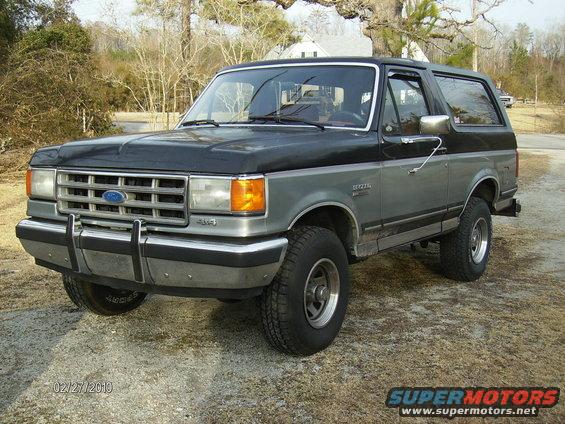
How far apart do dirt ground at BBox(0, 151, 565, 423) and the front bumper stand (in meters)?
0.56

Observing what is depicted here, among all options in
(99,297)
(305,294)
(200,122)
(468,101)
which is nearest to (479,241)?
(468,101)

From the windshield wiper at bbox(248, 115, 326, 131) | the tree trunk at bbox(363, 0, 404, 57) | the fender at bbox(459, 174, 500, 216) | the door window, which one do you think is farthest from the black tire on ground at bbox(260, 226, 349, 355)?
the tree trunk at bbox(363, 0, 404, 57)

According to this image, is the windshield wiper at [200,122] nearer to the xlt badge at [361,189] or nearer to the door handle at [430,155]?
the xlt badge at [361,189]

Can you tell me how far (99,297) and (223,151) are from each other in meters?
1.83

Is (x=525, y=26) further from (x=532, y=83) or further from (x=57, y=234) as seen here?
(x=57, y=234)

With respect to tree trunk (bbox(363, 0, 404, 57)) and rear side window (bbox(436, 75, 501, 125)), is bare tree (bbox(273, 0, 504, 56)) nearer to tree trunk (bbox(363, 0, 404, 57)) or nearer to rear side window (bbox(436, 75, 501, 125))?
tree trunk (bbox(363, 0, 404, 57))

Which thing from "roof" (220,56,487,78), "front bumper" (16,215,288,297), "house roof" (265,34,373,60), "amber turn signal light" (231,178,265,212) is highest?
"house roof" (265,34,373,60)

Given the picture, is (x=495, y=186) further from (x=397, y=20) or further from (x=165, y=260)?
(x=397, y=20)

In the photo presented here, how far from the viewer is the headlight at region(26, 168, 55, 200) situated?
3.82 m

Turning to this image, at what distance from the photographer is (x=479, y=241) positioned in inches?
234

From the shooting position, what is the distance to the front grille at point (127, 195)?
10.9 ft

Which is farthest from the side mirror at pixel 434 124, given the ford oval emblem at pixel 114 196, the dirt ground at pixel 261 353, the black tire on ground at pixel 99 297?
the black tire on ground at pixel 99 297

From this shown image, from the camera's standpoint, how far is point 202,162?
3.25 meters

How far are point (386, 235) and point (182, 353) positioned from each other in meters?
1.71
